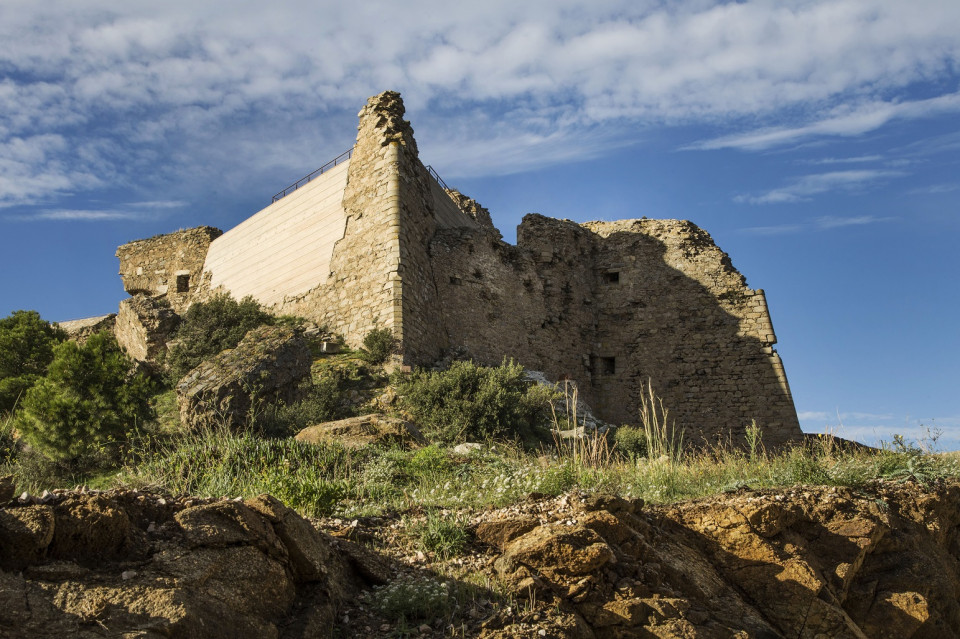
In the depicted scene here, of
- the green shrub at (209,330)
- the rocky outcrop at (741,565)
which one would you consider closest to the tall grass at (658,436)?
the rocky outcrop at (741,565)

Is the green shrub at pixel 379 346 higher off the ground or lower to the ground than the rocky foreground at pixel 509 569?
higher

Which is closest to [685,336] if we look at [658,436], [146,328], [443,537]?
[658,436]

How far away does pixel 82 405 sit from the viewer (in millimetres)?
10336

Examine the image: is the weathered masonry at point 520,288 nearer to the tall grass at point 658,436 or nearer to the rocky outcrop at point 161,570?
the tall grass at point 658,436

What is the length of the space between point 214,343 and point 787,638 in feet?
40.7

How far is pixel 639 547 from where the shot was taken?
15.3ft

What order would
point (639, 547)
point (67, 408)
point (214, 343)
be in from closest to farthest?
point (639, 547), point (67, 408), point (214, 343)

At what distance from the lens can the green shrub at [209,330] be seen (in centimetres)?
1390

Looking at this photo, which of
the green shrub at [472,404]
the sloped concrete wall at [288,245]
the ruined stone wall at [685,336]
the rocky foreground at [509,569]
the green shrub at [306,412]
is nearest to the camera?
the rocky foreground at [509,569]

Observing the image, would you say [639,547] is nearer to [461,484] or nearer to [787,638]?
[787,638]

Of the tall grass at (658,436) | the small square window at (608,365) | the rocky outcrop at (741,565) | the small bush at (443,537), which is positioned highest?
the small square window at (608,365)

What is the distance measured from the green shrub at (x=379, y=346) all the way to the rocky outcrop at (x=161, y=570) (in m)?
8.50

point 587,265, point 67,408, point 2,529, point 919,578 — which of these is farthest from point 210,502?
point 587,265

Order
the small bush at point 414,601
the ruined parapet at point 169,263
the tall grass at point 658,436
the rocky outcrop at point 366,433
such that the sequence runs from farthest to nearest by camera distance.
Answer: the ruined parapet at point 169,263 → the rocky outcrop at point 366,433 → the tall grass at point 658,436 → the small bush at point 414,601
